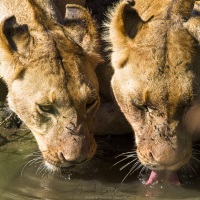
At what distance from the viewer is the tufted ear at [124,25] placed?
6.82 m

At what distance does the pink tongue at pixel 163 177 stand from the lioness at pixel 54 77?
2.30ft

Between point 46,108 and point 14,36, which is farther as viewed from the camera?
point 14,36

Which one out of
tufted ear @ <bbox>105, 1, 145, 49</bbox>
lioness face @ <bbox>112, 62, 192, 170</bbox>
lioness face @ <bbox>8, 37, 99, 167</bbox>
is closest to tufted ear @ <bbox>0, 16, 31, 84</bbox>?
lioness face @ <bbox>8, 37, 99, 167</bbox>

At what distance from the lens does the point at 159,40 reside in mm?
6590

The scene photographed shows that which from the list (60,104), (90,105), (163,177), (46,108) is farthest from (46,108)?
(163,177)

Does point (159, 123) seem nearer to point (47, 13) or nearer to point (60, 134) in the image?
point (60, 134)

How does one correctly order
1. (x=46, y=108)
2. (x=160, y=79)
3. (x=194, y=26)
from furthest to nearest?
1. (x=194, y=26)
2. (x=46, y=108)
3. (x=160, y=79)

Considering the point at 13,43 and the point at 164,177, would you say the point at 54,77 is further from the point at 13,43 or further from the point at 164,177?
the point at 164,177

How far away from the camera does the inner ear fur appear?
697 centimetres

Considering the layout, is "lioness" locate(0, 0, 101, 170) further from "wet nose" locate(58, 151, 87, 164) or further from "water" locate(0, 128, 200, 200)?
"water" locate(0, 128, 200, 200)

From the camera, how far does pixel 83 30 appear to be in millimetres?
7004

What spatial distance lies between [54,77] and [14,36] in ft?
2.00

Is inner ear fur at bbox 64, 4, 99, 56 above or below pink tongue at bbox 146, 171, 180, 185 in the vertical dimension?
above

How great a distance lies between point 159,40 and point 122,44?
485 millimetres
